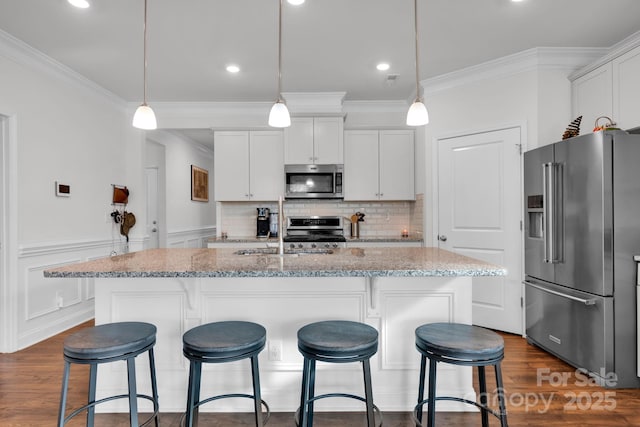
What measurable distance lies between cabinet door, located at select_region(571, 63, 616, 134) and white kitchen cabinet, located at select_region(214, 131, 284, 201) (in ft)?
10.2

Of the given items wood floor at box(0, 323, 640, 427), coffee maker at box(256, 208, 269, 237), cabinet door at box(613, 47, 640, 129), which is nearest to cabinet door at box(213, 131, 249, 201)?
coffee maker at box(256, 208, 269, 237)

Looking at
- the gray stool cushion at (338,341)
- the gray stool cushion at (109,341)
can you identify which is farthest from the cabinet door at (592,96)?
the gray stool cushion at (109,341)

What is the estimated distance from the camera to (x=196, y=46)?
3.16 m

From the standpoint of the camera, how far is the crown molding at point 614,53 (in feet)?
9.00

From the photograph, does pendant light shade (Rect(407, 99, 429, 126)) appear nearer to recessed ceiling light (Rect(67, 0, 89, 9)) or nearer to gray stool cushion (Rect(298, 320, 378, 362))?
gray stool cushion (Rect(298, 320, 378, 362))

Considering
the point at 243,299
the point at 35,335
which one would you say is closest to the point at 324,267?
the point at 243,299

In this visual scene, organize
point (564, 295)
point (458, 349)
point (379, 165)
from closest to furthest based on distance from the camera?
point (458, 349), point (564, 295), point (379, 165)

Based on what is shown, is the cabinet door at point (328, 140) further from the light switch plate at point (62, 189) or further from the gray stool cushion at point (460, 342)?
the gray stool cushion at point (460, 342)

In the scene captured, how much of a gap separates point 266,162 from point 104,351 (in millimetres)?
3340

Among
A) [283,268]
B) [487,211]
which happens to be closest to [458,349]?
[283,268]

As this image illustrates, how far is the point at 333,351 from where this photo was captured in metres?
1.53

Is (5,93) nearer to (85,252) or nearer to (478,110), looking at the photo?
(85,252)

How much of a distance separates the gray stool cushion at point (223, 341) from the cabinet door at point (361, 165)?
3.00 metres

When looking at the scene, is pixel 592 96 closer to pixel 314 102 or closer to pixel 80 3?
pixel 314 102
